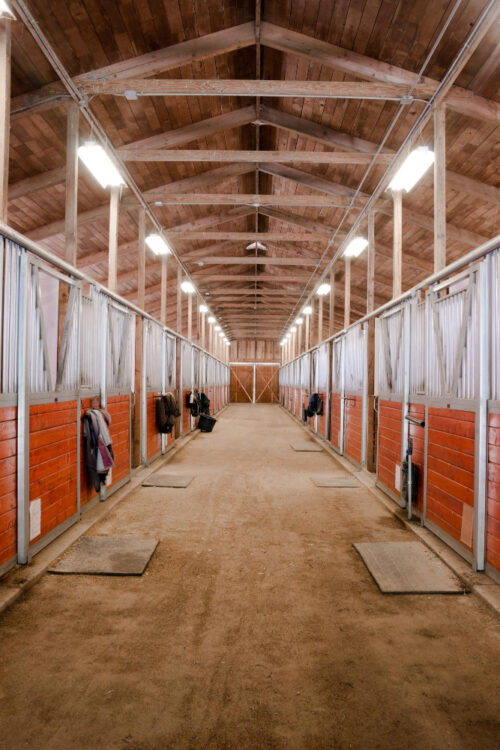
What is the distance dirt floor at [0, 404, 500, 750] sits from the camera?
5.71 feet

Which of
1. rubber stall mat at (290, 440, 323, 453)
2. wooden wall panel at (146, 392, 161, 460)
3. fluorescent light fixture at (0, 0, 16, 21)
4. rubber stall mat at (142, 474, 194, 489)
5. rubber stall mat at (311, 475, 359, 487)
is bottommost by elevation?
rubber stall mat at (290, 440, 323, 453)

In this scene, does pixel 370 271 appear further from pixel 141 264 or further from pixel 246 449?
pixel 246 449

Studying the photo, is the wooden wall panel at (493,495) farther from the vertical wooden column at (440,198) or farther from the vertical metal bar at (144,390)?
the vertical metal bar at (144,390)

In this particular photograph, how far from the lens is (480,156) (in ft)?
19.3

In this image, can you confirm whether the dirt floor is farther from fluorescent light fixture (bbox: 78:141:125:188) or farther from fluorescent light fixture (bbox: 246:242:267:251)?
fluorescent light fixture (bbox: 246:242:267:251)

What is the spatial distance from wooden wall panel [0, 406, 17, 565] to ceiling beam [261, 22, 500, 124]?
4.90 m

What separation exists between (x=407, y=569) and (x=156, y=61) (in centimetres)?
561

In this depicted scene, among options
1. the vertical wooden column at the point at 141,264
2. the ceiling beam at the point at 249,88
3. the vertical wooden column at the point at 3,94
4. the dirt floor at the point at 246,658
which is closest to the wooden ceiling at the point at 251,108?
the ceiling beam at the point at 249,88

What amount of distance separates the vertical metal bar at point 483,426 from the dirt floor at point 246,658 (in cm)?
40

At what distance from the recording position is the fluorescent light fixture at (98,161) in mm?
4930

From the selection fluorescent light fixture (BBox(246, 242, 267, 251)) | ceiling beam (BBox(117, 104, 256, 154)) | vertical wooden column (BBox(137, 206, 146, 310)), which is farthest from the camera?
fluorescent light fixture (BBox(246, 242, 267, 251))

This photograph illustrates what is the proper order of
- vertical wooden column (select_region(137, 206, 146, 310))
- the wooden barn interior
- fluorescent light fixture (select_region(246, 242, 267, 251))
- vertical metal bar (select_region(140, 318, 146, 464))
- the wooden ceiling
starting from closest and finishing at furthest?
the wooden barn interior → the wooden ceiling → vertical metal bar (select_region(140, 318, 146, 464)) → vertical wooden column (select_region(137, 206, 146, 310)) → fluorescent light fixture (select_region(246, 242, 267, 251))

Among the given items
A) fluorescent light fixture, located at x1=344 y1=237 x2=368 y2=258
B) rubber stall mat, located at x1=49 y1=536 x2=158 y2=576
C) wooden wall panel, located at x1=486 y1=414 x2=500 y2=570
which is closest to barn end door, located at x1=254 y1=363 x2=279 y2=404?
fluorescent light fixture, located at x1=344 y1=237 x2=368 y2=258

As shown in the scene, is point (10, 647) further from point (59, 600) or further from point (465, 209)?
point (465, 209)
